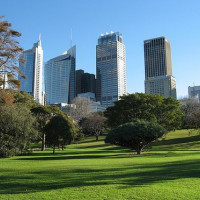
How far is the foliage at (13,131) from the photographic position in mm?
35906

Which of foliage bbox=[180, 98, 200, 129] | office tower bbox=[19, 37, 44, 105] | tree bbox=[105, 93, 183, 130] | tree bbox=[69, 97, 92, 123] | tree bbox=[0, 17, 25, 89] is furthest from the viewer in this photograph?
office tower bbox=[19, 37, 44, 105]

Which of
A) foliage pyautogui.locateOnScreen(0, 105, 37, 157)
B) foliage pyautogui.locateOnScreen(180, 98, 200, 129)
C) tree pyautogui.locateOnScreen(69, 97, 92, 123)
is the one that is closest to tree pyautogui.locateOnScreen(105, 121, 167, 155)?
foliage pyautogui.locateOnScreen(0, 105, 37, 157)

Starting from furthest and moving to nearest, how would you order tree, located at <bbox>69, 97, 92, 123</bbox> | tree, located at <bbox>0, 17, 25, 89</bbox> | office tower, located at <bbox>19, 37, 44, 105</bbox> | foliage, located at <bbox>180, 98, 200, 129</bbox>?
office tower, located at <bbox>19, 37, 44, 105</bbox>
tree, located at <bbox>69, 97, 92, 123</bbox>
foliage, located at <bbox>180, 98, 200, 129</bbox>
tree, located at <bbox>0, 17, 25, 89</bbox>

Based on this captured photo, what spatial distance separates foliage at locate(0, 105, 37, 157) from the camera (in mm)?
35906

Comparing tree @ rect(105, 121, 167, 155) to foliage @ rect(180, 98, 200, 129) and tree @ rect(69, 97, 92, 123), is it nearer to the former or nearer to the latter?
foliage @ rect(180, 98, 200, 129)

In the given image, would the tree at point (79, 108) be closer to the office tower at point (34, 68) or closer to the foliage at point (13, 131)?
the office tower at point (34, 68)

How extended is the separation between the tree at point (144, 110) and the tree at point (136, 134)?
1792 cm

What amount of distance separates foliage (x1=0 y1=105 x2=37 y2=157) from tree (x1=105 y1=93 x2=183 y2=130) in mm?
22677

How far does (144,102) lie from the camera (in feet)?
184

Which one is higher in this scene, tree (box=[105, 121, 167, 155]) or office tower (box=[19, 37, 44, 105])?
office tower (box=[19, 37, 44, 105])

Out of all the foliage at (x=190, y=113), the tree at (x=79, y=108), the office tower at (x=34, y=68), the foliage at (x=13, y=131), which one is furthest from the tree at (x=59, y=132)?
the office tower at (x=34, y=68)

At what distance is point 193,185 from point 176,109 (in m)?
50.0

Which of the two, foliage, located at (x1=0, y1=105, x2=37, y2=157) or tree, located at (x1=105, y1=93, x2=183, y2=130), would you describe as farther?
tree, located at (x1=105, y1=93, x2=183, y2=130)

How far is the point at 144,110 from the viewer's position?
55781 millimetres
